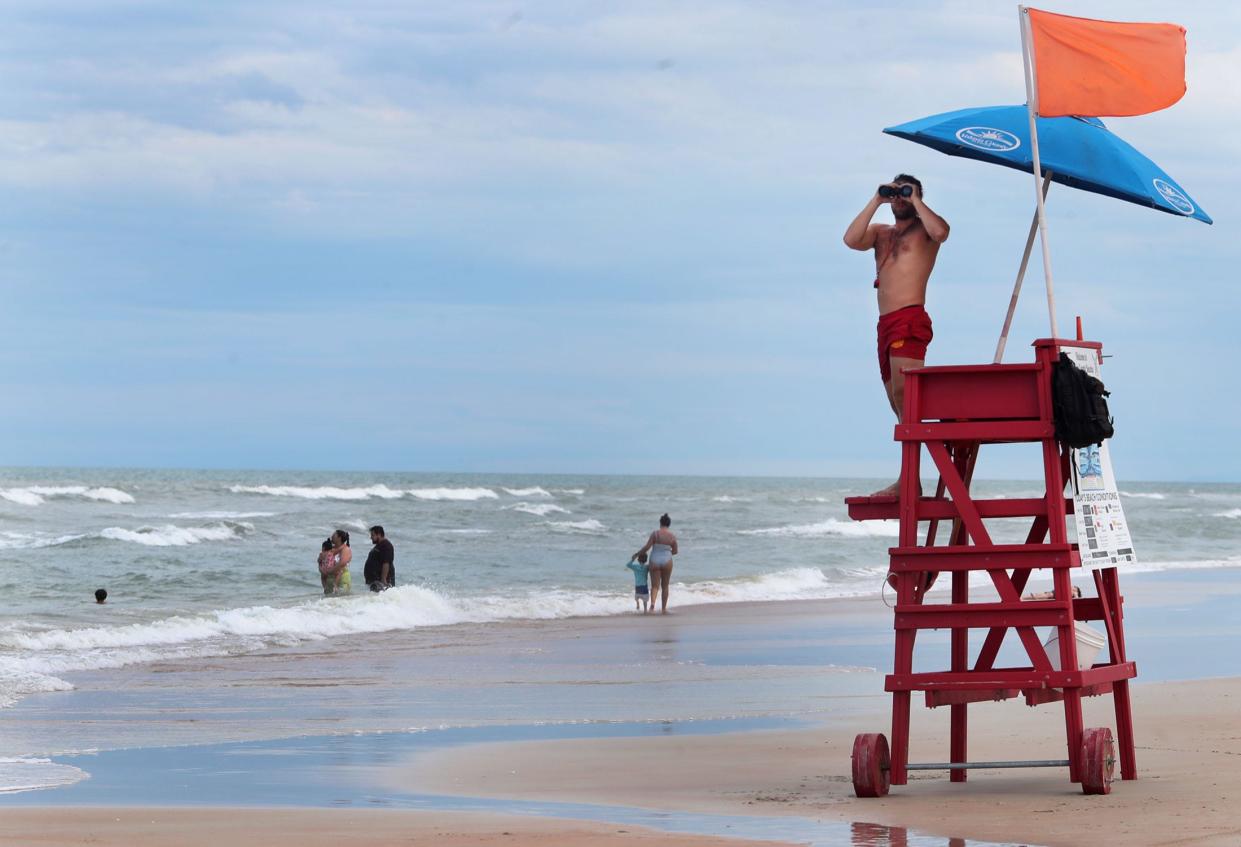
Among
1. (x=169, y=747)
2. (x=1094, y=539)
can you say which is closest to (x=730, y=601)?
(x=169, y=747)

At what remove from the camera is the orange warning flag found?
→ 812cm

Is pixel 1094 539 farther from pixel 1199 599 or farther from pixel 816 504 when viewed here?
pixel 816 504

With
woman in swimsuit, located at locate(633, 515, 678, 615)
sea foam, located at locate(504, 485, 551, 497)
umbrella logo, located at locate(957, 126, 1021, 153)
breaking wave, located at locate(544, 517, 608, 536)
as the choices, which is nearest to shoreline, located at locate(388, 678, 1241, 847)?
umbrella logo, located at locate(957, 126, 1021, 153)

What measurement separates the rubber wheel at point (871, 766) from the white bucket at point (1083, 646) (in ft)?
3.31

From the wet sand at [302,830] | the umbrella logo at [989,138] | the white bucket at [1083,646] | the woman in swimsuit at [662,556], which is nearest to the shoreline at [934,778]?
the white bucket at [1083,646]

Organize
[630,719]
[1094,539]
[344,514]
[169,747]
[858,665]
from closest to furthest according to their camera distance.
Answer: [1094,539] → [169,747] → [630,719] → [858,665] → [344,514]

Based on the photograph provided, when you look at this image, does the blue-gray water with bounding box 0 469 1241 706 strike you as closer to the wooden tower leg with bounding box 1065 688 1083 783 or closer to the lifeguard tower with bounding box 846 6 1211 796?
the lifeguard tower with bounding box 846 6 1211 796

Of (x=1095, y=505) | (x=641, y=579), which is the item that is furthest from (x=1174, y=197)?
(x=641, y=579)

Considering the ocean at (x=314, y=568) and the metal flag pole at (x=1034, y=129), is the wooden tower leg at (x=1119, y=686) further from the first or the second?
the ocean at (x=314, y=568)

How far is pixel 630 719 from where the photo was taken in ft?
39.8

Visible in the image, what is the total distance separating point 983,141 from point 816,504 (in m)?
76.4

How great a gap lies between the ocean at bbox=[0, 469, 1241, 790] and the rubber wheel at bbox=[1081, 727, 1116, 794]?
500cm

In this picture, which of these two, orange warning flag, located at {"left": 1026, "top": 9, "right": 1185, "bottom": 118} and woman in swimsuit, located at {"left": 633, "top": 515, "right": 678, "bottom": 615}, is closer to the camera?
orange warning flag, located at {"left": 1026, "top": 9, "right": 1185, "bottom": 118}

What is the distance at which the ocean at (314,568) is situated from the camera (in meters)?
18.2
